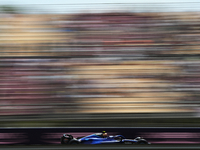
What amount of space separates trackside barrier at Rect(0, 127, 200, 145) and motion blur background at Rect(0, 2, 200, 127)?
1.04 feet

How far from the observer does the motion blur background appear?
434cm

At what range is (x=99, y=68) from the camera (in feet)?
14.5

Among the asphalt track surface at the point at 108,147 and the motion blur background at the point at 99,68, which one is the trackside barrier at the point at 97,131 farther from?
the asphalt track surface at the point at 108,147

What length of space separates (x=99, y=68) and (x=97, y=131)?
3.59ft

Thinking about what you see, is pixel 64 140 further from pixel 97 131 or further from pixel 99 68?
pixel 99 68

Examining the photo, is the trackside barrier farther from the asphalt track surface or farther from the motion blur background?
the asphalt track surface

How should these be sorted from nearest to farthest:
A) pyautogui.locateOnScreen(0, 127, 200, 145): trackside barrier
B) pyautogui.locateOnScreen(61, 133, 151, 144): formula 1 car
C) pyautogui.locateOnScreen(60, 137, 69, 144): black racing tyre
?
pyautogui.locateOnScreen(61, 133, 151, 144): formula 1 car
pyautogui.locateOnScreen(60, 137, 69, 144): black racing tyre
pyautogui.locateOnScreen(0, 127, 200, 145): trackside barrier

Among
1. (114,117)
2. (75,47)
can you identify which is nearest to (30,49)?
(75,47)

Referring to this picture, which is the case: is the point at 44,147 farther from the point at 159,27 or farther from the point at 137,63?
the point at 159,27

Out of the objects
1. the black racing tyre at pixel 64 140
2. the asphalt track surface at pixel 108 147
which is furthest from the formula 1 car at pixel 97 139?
the asphalt track surface at pixel 108 147

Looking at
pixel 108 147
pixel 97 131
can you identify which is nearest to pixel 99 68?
pixel 97 131

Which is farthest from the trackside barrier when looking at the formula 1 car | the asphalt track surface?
the asphalt track surface

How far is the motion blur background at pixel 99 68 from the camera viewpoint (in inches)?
171

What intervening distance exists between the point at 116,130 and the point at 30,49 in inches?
80.3
